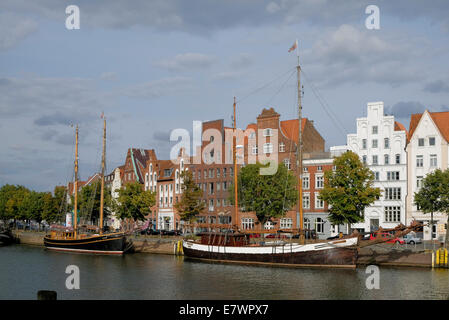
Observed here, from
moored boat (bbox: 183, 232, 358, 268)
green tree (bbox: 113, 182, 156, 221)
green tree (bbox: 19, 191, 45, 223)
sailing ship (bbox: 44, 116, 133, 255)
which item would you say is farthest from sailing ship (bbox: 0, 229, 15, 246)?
→ moored boat (bbox: 183, 232, 358, 268)

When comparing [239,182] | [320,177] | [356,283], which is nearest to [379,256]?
[356,283]

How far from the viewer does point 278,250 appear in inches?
2346

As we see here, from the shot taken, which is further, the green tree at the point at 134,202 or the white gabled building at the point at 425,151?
the green tree at the point at 134,202

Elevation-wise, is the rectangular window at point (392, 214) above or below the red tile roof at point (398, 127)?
below

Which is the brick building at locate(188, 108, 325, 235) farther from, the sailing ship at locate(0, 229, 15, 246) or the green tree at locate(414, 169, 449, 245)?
the sailing ship at locate(0, 229, 15, 246)

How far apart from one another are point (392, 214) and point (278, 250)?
3450cm

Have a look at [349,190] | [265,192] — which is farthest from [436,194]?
[265,192]

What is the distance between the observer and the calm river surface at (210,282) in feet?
133

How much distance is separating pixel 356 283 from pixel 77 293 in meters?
22.6

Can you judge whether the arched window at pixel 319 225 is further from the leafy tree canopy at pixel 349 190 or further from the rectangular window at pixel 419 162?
the leafy tree canopy at pixel 349 190

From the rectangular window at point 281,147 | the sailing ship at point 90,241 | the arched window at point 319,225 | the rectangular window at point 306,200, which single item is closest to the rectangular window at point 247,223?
the rectangular window at point 306,200

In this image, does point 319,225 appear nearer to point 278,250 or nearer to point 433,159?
point 433,159

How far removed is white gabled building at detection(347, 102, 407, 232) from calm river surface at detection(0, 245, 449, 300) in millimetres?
33648
